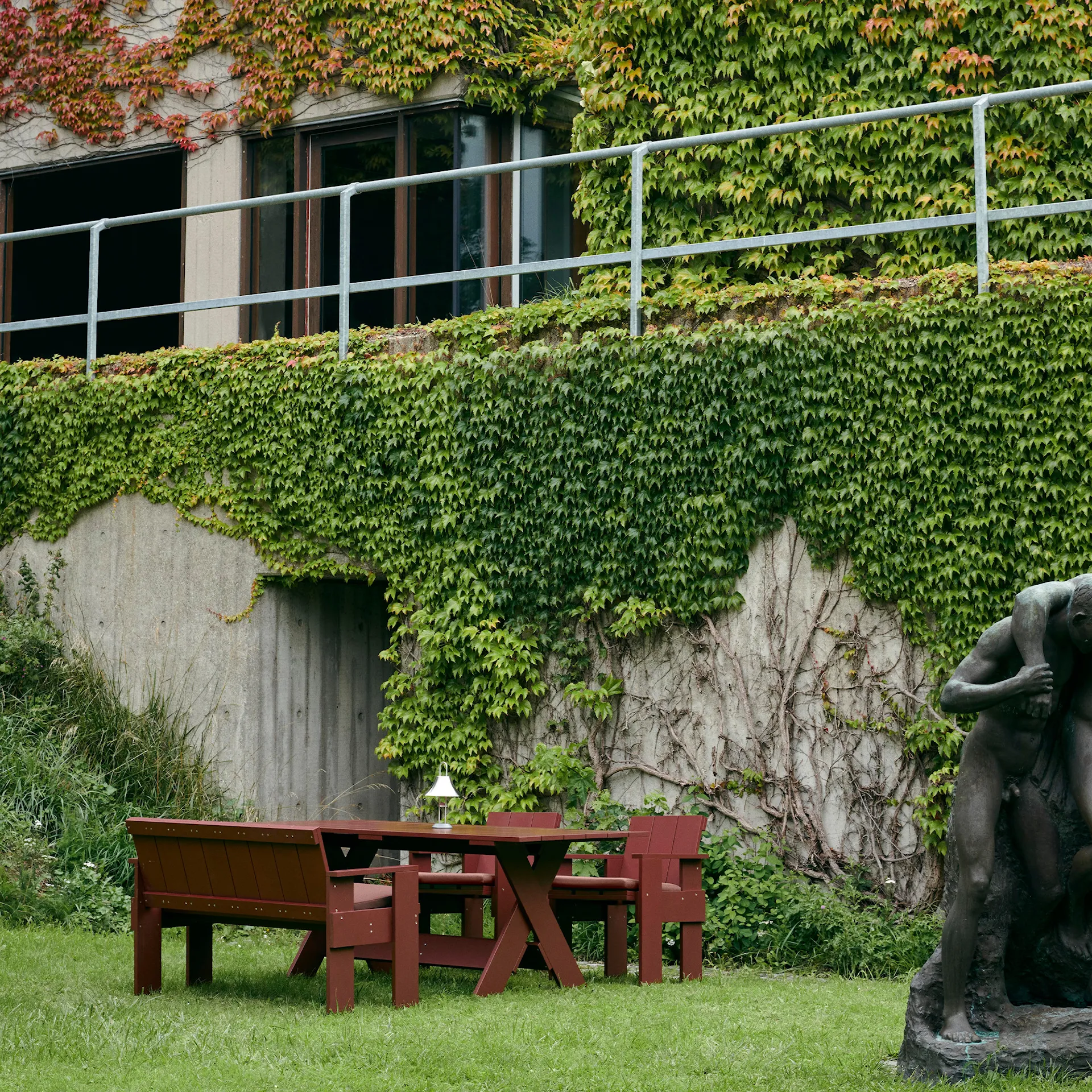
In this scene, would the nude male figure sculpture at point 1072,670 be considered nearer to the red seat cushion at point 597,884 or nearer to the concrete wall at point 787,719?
the red seat cushion at point 597,884

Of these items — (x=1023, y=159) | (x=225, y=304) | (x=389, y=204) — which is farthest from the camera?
(x=389, y=204)

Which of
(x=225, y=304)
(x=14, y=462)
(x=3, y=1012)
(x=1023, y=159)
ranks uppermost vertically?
(x=1023, y=159)

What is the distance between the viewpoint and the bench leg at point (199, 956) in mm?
8375

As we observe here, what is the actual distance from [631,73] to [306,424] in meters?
4.04

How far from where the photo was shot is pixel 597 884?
863cm

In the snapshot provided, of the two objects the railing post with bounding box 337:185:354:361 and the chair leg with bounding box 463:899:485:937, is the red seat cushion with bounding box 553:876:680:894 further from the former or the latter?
the railing post with bounding box 337:185:354:361

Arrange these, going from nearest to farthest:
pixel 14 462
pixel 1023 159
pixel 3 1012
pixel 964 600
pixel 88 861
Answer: pixel 3 1012, pixel 964 600, pixel 88 861, pixel 1023 159, pixel 14 462

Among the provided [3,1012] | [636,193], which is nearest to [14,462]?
[636,193]

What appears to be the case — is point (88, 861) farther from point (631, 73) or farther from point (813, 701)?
point (631, 73)

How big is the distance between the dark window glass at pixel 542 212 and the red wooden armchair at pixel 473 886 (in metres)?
6.59

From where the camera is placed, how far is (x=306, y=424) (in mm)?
12320

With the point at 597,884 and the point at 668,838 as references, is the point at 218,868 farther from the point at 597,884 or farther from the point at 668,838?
the point at 668,838

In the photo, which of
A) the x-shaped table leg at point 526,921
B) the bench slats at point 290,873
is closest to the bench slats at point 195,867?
the bench slats at point 290,873

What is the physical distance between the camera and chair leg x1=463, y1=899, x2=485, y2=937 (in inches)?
367
